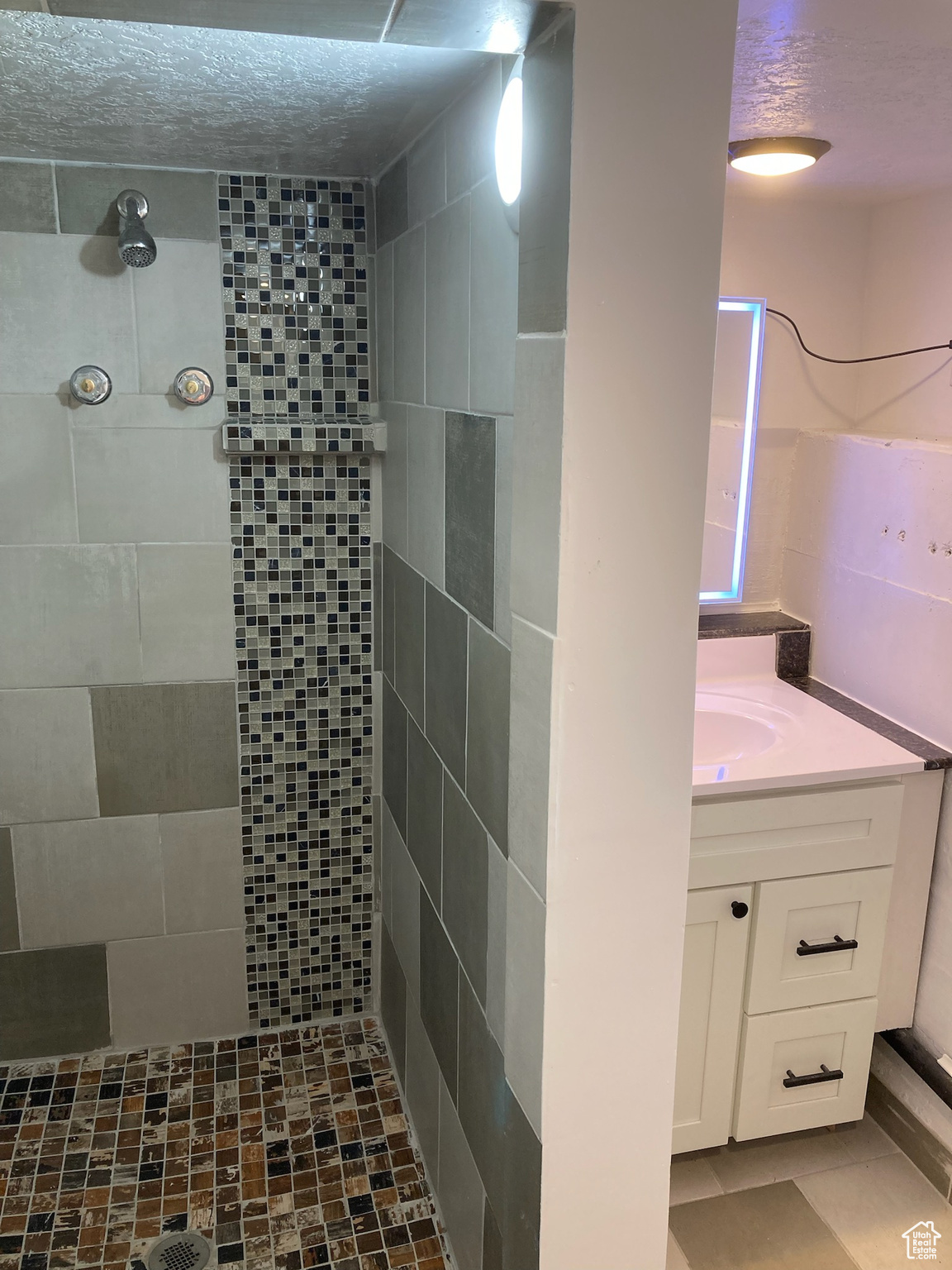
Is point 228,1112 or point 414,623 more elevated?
point 414,623

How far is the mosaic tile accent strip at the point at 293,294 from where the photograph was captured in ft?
6.38

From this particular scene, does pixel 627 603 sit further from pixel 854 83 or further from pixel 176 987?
pixel 176 987

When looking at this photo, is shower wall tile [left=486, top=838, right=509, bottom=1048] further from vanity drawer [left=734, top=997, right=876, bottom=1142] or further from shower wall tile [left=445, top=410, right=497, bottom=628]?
vanity drawer [left=734, top=997, right=876, bottom=1142]

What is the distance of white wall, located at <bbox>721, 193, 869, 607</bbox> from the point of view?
2285 mm

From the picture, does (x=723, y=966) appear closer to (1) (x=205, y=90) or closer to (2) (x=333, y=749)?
(2) (x=333, y=749)

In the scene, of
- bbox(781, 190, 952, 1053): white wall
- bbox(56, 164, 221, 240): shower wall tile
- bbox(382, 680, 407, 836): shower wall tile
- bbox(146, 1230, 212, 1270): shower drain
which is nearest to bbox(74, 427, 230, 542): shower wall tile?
bbox(56, 164, 221, 240): shower wall tile

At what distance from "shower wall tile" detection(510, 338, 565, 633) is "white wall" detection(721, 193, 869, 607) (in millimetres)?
1331

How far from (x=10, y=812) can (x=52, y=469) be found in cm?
69

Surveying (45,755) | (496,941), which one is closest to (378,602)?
(45,755)

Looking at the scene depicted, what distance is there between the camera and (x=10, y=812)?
6.74 ft

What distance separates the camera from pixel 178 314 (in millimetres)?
1947

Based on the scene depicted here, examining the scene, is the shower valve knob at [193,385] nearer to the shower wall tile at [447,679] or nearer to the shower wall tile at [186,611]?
the shower wall tile at [186,611]

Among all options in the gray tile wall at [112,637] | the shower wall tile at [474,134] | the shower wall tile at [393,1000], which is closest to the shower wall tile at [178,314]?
the gray tile wall at [112,637]

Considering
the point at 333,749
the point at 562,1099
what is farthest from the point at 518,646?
the point at 333,749
